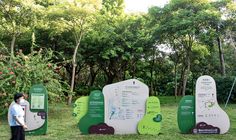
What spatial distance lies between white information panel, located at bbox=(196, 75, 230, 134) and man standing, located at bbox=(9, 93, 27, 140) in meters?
4.69

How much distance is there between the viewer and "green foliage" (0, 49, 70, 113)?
11.8 meters

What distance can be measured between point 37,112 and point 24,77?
2961mm

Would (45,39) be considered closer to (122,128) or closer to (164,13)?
(164,13)

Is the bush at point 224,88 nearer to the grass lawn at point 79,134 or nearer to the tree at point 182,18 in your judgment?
the tree at point 182,18

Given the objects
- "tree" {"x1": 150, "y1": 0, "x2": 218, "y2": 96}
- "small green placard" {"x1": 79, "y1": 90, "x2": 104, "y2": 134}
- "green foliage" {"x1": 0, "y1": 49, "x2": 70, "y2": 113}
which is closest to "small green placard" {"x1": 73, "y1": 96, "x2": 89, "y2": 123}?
"small green placard" {"x1": 79, "y1": 90, "x2": 104, "y2": 134}

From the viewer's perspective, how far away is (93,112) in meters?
9.57

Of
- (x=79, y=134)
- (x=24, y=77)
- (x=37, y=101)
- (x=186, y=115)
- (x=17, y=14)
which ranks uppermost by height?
(x=17, y=14)

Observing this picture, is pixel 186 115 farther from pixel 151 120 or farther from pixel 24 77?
pixel 24 77

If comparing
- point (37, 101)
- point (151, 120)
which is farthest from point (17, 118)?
point (151, 120)

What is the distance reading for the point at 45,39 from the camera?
2192 cm

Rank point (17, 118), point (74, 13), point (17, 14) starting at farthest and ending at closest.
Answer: point (17, 14)
point (74, 13)
point (17, 118)

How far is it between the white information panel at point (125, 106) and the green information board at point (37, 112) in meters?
1.60

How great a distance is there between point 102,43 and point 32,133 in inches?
496

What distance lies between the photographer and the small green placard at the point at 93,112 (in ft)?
31.3
